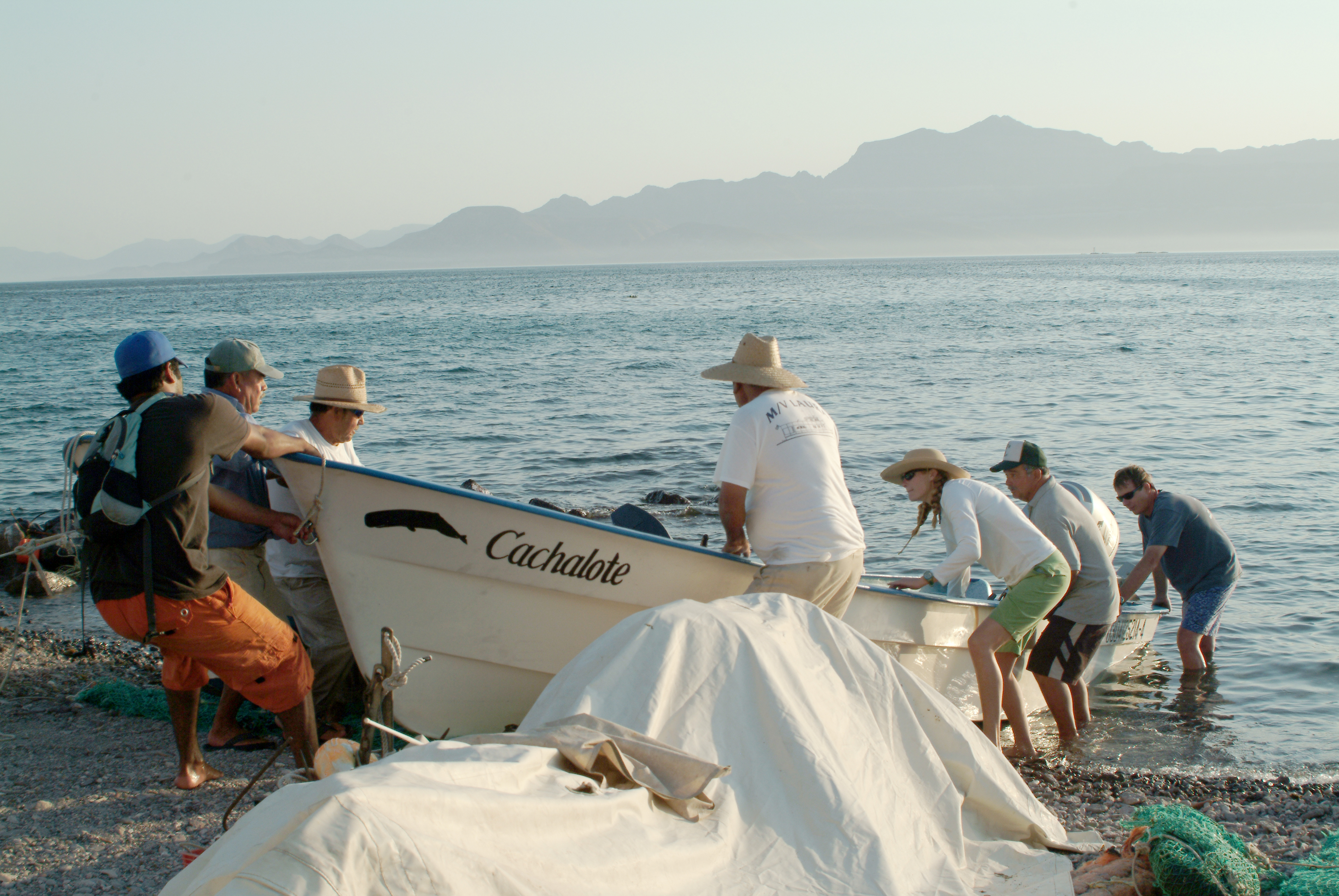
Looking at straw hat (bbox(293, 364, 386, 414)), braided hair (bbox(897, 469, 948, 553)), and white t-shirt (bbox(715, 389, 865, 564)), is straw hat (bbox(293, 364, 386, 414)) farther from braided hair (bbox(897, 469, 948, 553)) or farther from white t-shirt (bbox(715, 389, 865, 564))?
braided hair (bbox(897, 469, 948, 553))

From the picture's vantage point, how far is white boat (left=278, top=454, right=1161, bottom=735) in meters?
4.94

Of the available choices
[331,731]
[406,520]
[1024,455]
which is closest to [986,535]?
[1024,455]

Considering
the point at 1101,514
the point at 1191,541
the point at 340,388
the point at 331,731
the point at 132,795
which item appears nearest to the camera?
the point at 132,795

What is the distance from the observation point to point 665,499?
1435 cm

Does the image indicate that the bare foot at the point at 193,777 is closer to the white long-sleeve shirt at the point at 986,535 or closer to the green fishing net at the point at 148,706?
the green fishing net at the point at 148,706

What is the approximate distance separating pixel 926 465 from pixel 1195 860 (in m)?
2.67

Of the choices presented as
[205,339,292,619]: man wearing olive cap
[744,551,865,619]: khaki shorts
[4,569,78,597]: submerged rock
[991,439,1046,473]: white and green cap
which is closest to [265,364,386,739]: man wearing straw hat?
[205,339,292,619]: man wearing olive cap

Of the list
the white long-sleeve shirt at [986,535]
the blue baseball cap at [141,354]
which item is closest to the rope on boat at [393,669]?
the blue baseball cap at [141,354]

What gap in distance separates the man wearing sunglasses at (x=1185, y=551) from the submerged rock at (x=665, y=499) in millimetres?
7412

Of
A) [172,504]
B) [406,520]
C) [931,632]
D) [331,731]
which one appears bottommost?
[331,731]

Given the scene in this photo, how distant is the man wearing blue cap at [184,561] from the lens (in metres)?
3.90

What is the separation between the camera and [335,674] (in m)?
5.64

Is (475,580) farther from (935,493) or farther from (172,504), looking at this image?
(935,493)

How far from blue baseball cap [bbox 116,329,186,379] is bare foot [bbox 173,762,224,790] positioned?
1.93 metres
